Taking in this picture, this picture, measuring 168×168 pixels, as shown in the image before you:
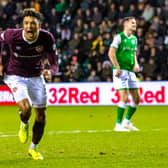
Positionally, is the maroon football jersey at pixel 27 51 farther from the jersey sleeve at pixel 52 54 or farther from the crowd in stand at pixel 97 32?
the crowd in stand at pixel 97 32

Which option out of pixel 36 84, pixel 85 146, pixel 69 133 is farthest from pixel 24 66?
pixel 69 133

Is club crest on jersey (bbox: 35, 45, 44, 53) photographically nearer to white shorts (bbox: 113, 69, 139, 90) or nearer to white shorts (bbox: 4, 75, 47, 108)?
white shorts (bbox: 4, 75, 47, 108)

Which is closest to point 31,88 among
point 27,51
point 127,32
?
point 27,51

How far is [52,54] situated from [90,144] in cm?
234

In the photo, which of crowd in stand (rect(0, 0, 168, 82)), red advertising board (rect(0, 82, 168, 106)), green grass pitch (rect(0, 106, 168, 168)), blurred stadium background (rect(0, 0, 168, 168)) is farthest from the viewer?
crowd in stand (rect(0, 0, 168, 82))

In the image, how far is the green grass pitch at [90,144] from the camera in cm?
812

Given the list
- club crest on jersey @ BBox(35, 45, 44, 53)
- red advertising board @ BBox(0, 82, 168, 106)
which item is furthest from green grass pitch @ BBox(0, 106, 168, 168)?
red advertising board @ BBox(0, 82, 168, 106)

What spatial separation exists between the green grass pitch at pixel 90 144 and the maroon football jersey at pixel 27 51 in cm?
122

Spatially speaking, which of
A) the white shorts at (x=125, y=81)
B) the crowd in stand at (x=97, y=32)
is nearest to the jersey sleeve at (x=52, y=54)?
the white shorts at (x=125, y=81)

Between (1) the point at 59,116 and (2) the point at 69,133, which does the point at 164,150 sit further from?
(1) the point at 59,116

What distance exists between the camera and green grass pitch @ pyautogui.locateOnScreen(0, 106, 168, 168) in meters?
8.12

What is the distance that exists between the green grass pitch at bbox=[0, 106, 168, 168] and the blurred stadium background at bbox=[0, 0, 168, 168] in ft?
0.05

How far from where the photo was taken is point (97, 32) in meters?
23.2

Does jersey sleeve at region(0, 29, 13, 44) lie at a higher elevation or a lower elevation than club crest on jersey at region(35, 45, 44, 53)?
higher
